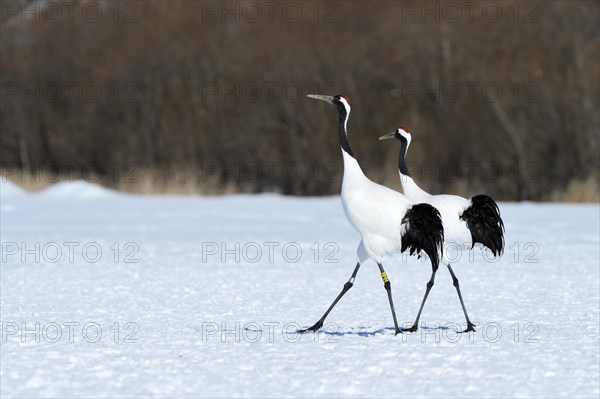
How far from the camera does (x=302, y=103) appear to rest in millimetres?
28266

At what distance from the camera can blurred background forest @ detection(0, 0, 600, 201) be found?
81.9ft

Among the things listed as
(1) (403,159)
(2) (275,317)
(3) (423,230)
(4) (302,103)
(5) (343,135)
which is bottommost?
(2) (275,317)

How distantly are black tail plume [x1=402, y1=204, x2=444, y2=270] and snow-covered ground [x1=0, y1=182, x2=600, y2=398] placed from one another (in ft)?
2.12

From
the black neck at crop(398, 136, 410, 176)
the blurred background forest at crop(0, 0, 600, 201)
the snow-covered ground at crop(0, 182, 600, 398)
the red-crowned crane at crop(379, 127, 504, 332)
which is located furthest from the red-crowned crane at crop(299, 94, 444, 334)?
the blurred background forest at crop(0, 0, 600, 201)

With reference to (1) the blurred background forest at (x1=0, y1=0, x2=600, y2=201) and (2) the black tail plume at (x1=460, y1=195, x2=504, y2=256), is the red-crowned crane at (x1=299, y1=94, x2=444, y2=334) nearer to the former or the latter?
(2) the black tail plume at (x1=460, y1=195, x2=504, y2=256)

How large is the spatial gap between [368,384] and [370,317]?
2477 mm

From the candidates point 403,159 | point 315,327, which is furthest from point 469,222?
point 315,327

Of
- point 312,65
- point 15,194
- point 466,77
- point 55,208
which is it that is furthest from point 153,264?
point 312,65

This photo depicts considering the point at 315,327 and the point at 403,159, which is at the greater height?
the point at 403,159

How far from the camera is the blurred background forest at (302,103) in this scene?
2497cm

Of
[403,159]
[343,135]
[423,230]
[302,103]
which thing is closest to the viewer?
[423,230]

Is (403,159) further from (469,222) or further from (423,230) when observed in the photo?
(423,230)

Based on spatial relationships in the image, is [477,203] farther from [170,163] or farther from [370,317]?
[170,163]

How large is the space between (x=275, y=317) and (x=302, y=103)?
2036 centimetres
